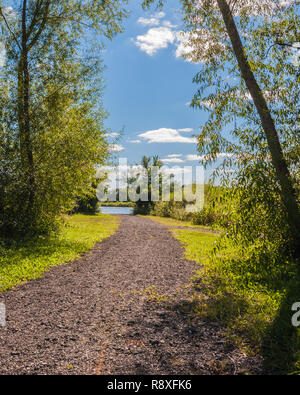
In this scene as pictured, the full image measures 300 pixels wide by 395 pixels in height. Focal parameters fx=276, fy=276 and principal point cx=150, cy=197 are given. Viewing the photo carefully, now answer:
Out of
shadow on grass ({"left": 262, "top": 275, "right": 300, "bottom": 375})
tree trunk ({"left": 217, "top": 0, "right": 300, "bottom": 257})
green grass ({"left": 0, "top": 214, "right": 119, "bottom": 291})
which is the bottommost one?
green grass ({"left": 0, "top": 214, "right": 119, "bottom": 291})

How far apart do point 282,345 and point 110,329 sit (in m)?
2.44

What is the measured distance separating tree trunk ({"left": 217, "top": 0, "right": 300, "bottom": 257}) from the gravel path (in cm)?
293

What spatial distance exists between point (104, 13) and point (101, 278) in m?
11.8

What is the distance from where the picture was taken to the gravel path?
10.8 feet

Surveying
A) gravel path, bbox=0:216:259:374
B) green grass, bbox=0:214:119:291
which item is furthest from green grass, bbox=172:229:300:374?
green grass, bbox=0:214:119:291

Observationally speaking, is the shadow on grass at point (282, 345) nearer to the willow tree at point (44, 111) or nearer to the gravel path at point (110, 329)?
the gravel path at point (110, 329)

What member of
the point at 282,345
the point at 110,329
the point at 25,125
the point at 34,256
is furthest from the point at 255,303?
the point at 25,125

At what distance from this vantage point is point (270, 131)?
22.0 ft

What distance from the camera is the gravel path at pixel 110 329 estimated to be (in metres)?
3.29

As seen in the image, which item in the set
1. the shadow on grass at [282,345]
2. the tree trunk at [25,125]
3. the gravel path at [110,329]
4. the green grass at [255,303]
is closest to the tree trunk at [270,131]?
the green grass at [255,303]

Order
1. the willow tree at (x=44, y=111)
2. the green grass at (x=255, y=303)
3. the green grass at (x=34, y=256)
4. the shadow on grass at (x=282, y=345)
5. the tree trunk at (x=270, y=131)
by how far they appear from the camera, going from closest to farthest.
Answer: the shadow on grass at (x=282, y=345) → the green grass at (x=255, y=303) → the tree trunk at (x=270, y=131) → the green grass at (x=34, y=256) → the willow tree at (x=44, y=111)

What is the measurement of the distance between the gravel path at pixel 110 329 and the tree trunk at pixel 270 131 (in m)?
2.93

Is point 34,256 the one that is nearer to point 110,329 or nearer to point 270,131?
point 110,329

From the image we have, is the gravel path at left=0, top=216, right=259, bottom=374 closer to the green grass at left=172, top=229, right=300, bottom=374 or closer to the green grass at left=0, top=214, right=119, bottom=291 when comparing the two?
the green grass at left=172, top=229, right=300, bottom=374
